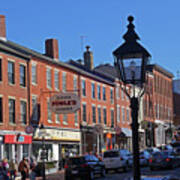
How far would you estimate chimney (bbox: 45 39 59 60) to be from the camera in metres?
46.8

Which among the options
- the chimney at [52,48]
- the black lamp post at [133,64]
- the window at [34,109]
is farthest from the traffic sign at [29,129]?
the black lamp post at [133,64]

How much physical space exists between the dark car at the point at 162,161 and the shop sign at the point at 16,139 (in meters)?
10.5

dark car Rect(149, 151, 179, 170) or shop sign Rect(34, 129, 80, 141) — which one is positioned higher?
shop sign Rect(34, 129, 80, 141)

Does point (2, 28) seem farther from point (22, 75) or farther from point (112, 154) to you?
point (112, 154)

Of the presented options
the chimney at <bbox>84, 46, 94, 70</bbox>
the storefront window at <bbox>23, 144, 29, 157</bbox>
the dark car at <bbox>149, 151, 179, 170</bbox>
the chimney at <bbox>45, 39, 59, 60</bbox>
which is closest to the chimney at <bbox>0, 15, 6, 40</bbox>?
the chimney at <bbox>45, 39, 59, 60</bbox>

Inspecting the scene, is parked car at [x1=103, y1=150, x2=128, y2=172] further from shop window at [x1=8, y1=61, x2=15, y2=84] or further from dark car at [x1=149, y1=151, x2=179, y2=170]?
shop window at [x1=8, y1=61, x2=15, y2=84]

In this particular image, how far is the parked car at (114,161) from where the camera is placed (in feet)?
113

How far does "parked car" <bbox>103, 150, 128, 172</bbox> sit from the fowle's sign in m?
4.17

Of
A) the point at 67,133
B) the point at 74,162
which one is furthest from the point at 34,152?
the point at 74,162

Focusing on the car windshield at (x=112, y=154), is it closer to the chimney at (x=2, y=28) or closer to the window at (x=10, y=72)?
the window at (x=10, y=72)

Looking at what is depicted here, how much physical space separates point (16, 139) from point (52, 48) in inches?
469

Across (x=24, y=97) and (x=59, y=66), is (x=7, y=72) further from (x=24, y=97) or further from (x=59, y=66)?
(x=59, y=66)

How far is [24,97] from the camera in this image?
131 feet

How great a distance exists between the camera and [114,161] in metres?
34.6
